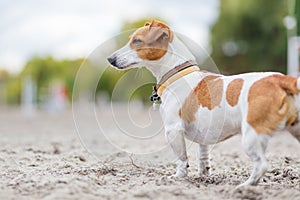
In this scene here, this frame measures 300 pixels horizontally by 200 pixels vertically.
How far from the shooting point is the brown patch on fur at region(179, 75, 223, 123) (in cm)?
360

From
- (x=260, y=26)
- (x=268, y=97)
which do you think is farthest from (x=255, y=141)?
(x=260, y=26)

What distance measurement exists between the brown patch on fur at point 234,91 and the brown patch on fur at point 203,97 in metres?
0.07

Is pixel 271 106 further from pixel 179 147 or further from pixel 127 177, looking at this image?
pixel 127 177

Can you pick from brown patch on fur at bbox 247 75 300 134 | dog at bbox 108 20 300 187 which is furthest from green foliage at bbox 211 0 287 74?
brown patch on fur at bbox 247 75 300 134

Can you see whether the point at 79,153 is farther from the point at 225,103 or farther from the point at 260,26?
the point at 260,26

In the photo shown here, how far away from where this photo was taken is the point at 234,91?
3.48 meters

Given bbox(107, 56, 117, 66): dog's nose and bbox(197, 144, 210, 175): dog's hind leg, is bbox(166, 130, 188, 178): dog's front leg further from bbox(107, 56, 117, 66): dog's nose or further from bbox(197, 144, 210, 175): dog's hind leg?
bbox(107, 56, 117, 66): dog's nose

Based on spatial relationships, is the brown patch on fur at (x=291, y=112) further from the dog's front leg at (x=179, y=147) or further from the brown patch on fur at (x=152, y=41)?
the brown patch on fur at (x=152, y=41)

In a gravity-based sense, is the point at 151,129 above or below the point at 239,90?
below

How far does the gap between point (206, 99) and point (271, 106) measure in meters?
0.53

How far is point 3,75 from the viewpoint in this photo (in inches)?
1828

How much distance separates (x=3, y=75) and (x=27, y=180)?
44.8 meters

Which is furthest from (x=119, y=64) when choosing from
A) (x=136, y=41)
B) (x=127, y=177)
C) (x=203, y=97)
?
(x=127, y=177)

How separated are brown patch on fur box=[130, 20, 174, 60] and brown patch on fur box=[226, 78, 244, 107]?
66 cm
